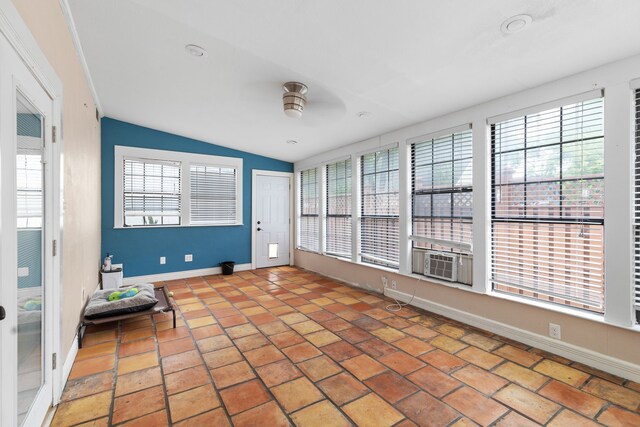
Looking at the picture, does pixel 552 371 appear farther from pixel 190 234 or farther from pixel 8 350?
pixel 190 234

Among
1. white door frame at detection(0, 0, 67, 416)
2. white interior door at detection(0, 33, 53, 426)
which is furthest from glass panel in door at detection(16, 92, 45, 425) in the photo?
white door frame at detection(0, 0, 67, 416)

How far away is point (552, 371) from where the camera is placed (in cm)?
229

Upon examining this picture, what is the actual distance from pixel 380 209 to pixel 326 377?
2.73 metres

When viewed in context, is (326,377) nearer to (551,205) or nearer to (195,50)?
(551,205)

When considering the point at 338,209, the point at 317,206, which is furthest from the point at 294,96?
the point at 317,206

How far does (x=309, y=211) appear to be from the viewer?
20.3 feet

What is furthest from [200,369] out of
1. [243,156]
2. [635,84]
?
[243,156]

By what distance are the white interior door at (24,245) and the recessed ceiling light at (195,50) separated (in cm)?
111

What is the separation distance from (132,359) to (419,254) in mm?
3264

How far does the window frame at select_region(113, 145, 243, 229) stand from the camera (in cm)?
472

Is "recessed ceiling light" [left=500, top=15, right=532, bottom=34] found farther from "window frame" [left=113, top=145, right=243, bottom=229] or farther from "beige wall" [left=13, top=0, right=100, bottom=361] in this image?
"window frame" [left=113, top=145, right=243, bottom=229]

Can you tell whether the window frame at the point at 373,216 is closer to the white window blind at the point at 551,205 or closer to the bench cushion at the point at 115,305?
the white window blind at the point at 551,205

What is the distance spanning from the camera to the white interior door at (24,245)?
4.06 ft

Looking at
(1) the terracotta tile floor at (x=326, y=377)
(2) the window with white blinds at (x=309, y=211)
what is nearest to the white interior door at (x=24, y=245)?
(1) the terracotta tile floor at (x=326, y=377)
